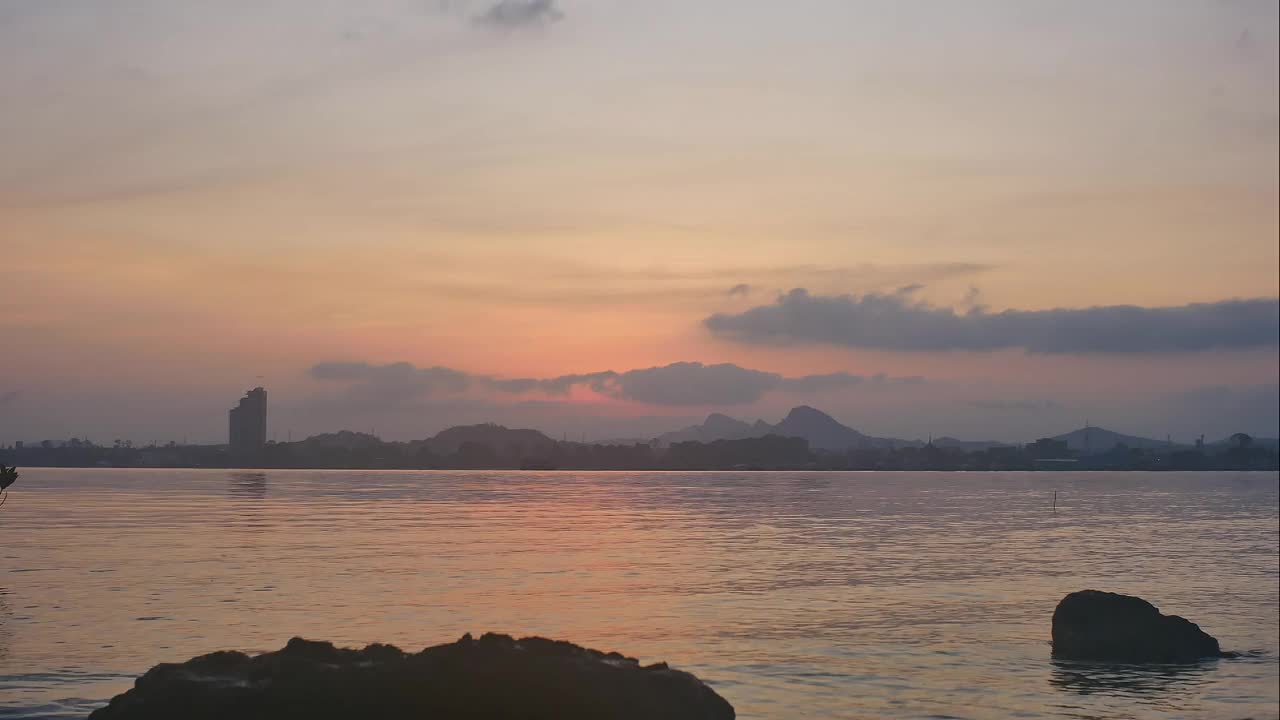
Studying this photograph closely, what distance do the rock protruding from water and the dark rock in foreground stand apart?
28.0 meters

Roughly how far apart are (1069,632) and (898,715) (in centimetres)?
1609

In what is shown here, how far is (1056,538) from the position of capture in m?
134

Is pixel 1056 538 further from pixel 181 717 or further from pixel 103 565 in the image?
pixel 181 717

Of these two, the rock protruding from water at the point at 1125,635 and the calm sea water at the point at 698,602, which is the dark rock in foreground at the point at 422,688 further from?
the rock protruding from water at the point at 1125,635

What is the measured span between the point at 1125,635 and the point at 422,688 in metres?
34.5

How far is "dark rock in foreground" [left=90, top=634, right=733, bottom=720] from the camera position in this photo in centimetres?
2598

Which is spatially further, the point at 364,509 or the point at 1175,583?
the point at 364,509

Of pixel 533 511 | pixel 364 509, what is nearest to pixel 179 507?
pixel 364 509

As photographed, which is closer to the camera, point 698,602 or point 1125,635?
point 1125,635

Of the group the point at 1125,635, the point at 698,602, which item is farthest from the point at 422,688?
the point at 698,602

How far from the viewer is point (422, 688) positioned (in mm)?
26672

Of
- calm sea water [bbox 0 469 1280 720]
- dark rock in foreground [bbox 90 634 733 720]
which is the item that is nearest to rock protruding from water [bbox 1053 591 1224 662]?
calm sea water [bbox 0 469 1280 720]

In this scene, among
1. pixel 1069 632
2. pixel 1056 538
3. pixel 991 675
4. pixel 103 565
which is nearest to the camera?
pixel 991 675

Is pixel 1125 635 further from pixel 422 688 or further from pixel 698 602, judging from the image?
pixel 422 688
